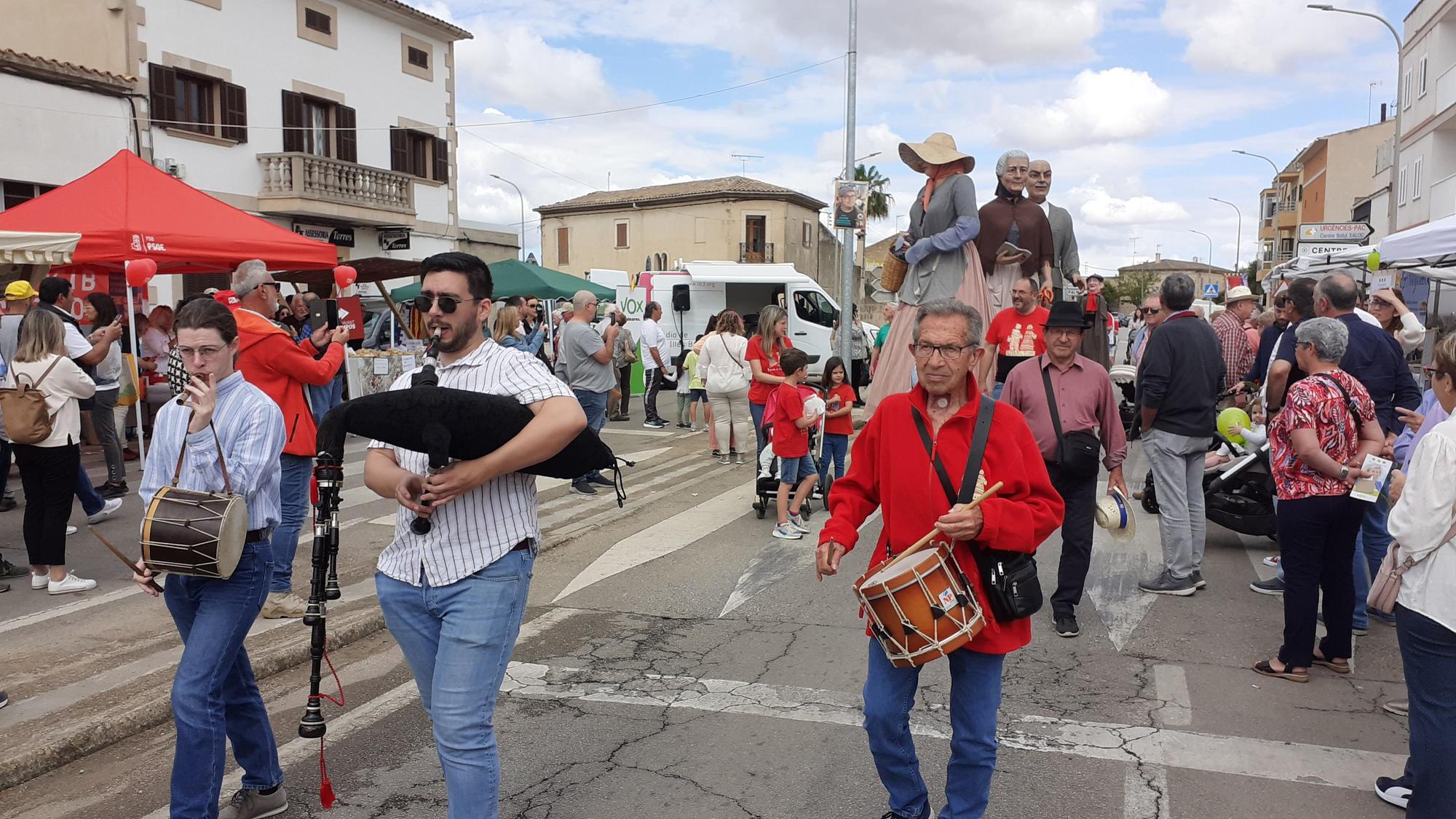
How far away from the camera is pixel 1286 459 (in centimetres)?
515

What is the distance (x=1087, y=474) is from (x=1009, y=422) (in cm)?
268

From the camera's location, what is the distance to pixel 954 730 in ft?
11.0

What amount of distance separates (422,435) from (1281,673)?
4.60 meters

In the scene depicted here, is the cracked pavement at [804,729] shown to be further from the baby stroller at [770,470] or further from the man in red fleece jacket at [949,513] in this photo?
the baby stroller at [770,470]

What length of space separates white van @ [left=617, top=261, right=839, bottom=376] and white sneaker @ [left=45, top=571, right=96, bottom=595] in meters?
16.5

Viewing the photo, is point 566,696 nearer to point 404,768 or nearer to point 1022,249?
point 404,768

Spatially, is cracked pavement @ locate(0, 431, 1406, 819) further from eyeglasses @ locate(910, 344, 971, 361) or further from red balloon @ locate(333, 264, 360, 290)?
red balloon @ locate(333, 264, 360, 290)

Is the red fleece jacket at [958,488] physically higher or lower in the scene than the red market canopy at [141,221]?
lower

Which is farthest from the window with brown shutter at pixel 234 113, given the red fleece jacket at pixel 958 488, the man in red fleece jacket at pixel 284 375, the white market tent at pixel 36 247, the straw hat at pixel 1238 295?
the red fleece jacket at pixel 958 488

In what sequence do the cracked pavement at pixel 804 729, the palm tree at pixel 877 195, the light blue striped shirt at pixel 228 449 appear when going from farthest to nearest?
1. the palm tree at pixel 877 195
2. the cracked pavement at pixel 804 729
3. the light blue striped shirt at pixel 228 449

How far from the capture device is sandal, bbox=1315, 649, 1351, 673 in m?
5.32

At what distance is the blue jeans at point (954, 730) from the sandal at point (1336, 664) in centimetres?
309

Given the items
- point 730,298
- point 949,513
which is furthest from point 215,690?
point 730,298

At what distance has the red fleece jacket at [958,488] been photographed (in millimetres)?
3207
